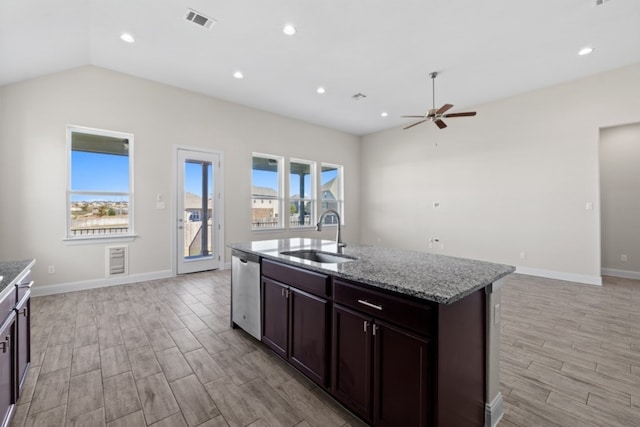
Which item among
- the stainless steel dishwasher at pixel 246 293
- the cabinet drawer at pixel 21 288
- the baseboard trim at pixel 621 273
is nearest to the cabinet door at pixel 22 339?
the cabinet drawer at pixel 21 288

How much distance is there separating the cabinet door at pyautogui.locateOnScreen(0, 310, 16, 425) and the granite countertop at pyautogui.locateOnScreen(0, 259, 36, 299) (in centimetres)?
19

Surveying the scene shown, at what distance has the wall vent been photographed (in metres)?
4.29

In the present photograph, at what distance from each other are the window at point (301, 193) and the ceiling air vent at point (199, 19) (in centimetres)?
371

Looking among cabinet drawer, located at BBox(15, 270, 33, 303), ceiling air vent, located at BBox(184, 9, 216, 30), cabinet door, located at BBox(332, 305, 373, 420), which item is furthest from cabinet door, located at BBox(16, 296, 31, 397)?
ceiling air vent, located at BBox(184, 9, 216, 30)

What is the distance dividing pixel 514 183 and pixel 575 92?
1.70 metres

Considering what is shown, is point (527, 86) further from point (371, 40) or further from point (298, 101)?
point (298, 101)

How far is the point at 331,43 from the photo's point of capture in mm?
3588

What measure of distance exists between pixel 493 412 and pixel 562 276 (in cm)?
454

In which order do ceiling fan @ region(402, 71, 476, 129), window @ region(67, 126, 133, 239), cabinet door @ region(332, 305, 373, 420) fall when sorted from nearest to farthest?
cabinet door @ region(332, 305, 373, 420)
ceiling fan @ region(402, 71, 476, 129)
window @ region(67, 126, 133, 239)

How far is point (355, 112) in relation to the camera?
623 centimetres

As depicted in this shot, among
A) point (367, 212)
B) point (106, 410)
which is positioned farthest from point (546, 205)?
point (106, 410)

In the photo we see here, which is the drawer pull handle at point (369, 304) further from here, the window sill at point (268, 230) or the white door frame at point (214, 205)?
the window sill at point (268, 230)

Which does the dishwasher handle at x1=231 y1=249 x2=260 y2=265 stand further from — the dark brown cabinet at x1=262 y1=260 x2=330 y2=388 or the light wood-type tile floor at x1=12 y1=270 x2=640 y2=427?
the light wood-type tile floor at x1=12 y1=270 x2=640 y2=427

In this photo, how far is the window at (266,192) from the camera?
6090 mm
